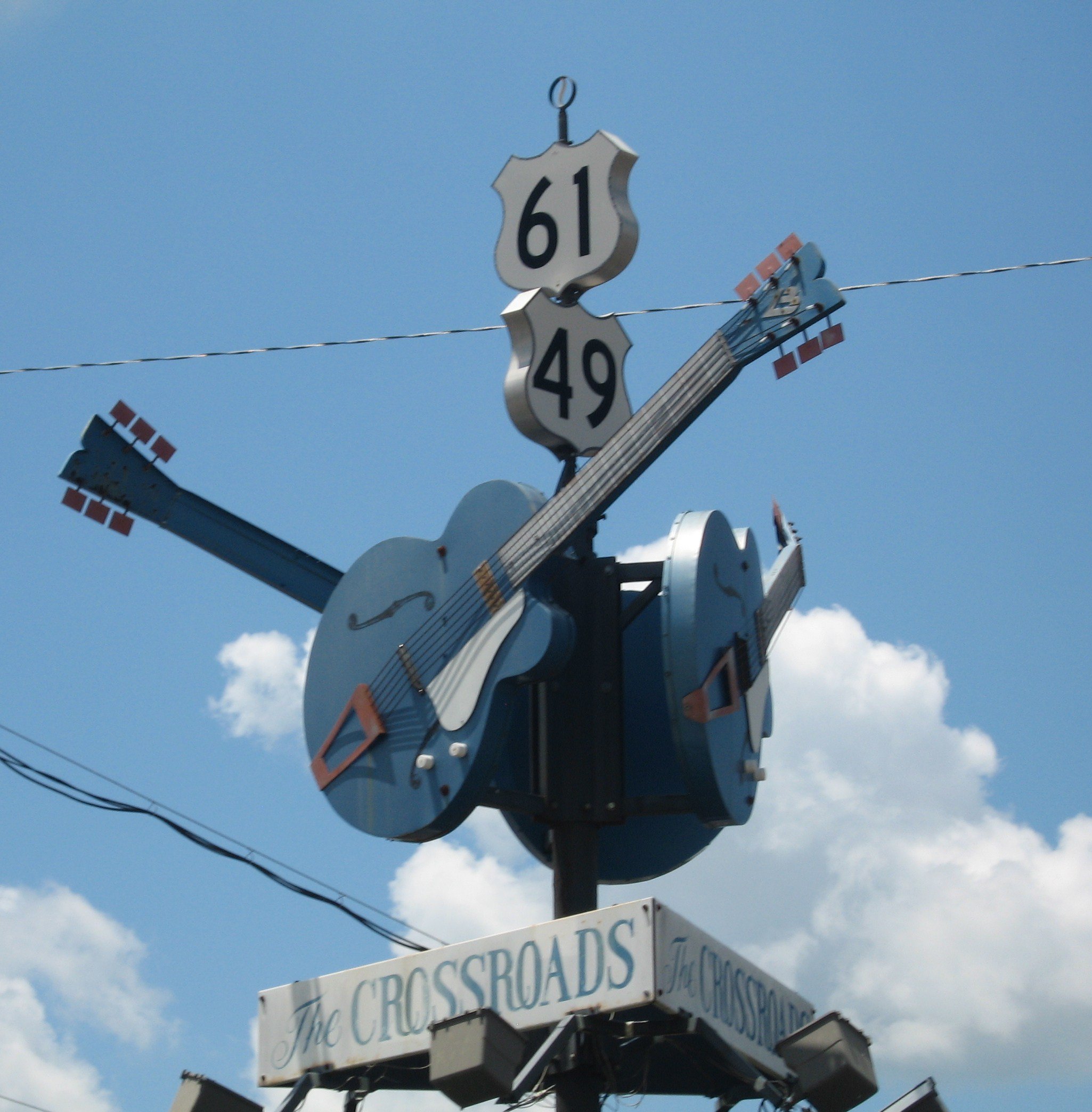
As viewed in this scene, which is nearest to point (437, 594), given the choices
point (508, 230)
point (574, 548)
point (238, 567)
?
point (574, 548)

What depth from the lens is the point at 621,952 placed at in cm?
1170

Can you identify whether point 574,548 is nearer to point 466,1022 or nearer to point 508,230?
point 508,230

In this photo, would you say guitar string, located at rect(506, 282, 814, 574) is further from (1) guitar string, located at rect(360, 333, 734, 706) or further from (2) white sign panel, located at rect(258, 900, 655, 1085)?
(2) white sign panel, located at rect(258, 900, 655, 1085)

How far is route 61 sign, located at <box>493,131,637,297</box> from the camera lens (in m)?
15.5

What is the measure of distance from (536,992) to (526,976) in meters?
0.11

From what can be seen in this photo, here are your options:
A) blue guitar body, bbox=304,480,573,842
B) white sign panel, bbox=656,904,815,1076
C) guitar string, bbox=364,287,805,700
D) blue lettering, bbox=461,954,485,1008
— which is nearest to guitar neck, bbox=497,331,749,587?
guitar string, bbox=364,287,805,700

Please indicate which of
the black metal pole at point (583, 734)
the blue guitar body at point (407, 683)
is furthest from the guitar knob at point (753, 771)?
the blue guitar body at point (407, 683)

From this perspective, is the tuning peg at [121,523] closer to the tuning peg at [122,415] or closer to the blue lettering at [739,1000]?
the tuning peg at [122,415]

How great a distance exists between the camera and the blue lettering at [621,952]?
1164cm

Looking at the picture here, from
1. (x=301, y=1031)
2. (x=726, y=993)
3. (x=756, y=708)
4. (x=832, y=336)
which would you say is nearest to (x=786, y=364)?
(x=832, y=336)

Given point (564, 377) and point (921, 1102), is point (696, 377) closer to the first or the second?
point (564, 377)

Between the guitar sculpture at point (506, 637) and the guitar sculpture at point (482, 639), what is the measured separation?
1 centimetres

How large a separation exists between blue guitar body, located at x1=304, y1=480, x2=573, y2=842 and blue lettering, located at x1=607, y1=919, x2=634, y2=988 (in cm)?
224

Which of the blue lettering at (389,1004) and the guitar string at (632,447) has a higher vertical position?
the guitar string at (632,447)
